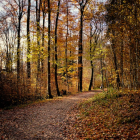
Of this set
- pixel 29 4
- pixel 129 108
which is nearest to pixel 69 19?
pixel 29 4

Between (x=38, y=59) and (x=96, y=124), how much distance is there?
9408 mm

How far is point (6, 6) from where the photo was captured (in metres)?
16.0

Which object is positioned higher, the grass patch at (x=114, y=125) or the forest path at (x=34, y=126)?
the grass patch at (x=114, y=125)

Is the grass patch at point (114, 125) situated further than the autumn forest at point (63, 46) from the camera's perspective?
No

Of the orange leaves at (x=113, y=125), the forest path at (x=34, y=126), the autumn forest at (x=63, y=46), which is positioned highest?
the autumn forest at (x=63, y=46)

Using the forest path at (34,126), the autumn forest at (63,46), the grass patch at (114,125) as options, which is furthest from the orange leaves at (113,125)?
the autumn forest at (63,46)

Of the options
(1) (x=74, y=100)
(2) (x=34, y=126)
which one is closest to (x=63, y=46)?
(1) (x=74, y=100)

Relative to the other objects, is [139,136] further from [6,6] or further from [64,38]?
[6,6]

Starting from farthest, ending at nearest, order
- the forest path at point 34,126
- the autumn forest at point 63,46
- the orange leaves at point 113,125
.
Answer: the autumn forest at point 63,46
the forest path at point 34,126
the orange leaves at point 113,125

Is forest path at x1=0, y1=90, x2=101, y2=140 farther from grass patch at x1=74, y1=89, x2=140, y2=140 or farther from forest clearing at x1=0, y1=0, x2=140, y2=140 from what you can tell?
grass patch at x1=74, y1=89, x2=140, y2=140

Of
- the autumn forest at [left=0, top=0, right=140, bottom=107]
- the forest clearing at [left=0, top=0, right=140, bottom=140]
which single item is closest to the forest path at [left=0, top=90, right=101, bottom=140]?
the forest clearing at [left=0, top=0, right=140, bottom=140]

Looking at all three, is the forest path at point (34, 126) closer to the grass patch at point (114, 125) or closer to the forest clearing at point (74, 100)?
the forest clearing at point (74, 100)

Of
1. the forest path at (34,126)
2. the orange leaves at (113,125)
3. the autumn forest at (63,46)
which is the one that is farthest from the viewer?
the autumn forest at (63,46)

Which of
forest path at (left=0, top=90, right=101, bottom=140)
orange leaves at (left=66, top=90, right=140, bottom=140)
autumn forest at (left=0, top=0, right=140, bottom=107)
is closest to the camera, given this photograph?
orange leaves at (left=66, top=90, right=140, bottom=140)
